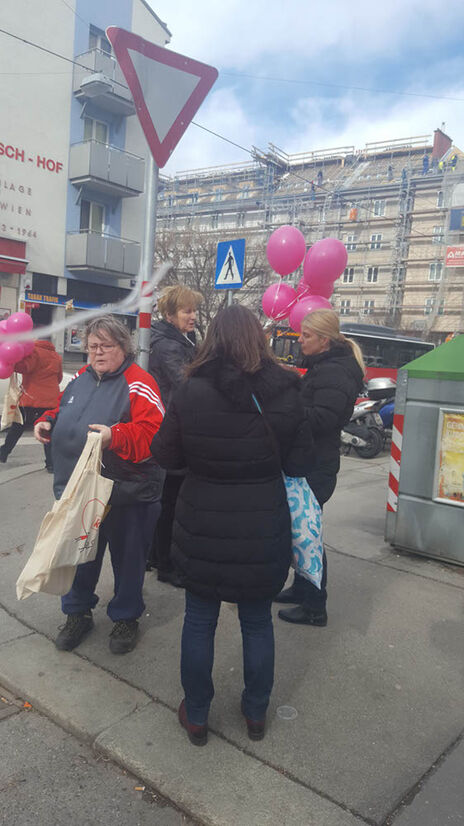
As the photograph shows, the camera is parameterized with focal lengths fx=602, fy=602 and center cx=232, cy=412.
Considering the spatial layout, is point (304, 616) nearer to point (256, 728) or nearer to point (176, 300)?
point (256, 728)

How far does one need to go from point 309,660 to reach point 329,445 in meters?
1.12

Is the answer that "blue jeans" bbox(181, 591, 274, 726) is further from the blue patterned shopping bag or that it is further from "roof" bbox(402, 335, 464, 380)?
"roof" bbox(402, 335, 464, 380)

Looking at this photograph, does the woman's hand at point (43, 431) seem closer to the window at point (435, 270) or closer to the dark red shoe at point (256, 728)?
the dark red shoe at point (256, 728)

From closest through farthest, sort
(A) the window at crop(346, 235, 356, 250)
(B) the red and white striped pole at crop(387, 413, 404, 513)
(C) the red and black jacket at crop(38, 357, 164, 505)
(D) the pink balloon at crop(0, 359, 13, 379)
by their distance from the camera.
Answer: (C) the red and black jacket at crop(38, 357, 164, 505)
(B) the red and white striped pole at crop(387, 413, 404, 513)
(D) the pink balloon at crop(0, 359, 13, 379)
(A) the window at crop(346, 235, 356, 250)

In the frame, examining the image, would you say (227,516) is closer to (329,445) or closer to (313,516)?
(313,516)

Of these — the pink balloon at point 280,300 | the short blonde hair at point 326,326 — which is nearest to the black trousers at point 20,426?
the pink balloon at point 280,300

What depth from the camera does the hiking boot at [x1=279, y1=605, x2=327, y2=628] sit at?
344 centimetres

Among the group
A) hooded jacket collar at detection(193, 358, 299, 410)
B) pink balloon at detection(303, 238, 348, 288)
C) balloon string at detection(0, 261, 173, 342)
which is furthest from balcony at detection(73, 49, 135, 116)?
hooded jacket collar at detection(193, 358, 299, 410)

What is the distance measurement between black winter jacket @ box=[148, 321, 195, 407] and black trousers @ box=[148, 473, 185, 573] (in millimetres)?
508

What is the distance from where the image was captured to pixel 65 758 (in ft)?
7.71

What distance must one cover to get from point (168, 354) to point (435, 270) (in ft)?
142

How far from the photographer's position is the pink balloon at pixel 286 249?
246 inches

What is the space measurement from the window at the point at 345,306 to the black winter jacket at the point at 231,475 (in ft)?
151

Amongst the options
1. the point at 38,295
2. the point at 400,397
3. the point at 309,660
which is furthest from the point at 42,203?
the point at 309,660
